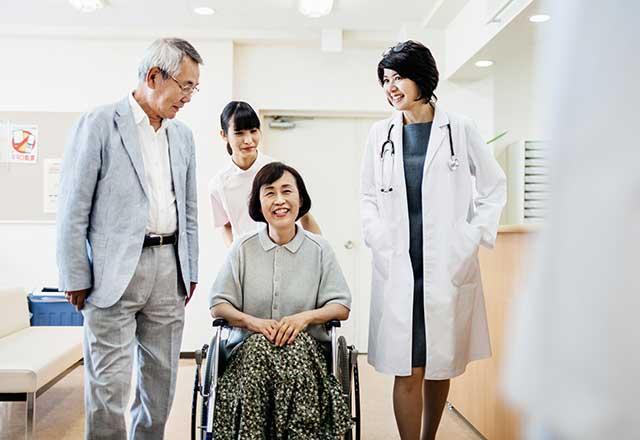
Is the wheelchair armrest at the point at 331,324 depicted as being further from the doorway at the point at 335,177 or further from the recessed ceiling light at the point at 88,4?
A: the recessed ceiling light at the point at 88,4

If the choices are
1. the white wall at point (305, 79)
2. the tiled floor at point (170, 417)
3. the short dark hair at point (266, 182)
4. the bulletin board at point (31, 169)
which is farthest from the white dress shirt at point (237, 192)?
the bulletin board at point (31, 169)

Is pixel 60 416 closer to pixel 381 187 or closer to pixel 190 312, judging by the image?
pixel 190 312

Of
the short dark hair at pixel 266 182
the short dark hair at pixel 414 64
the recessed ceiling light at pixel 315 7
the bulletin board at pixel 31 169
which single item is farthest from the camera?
the bulletin board at pixel 31 169

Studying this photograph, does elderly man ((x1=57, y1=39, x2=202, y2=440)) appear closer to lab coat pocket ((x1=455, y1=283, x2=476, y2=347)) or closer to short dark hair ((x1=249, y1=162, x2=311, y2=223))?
short dark hair ((x1=249, y1=162, x2=311, y2=223))

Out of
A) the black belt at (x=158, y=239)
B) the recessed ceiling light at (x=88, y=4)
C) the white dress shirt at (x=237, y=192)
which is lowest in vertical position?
the black belt at (x=158, y=239)

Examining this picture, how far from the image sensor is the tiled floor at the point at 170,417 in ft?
9.61

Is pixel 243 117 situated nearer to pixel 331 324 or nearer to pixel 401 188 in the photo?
pixel 401 188

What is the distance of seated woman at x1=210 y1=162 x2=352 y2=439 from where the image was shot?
1.89 metres

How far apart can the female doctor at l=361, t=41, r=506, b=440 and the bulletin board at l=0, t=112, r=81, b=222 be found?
3.37 metres

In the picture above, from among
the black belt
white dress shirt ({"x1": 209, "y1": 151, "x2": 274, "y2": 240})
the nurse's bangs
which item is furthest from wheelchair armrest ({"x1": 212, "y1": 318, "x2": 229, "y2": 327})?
the nurse's bangs

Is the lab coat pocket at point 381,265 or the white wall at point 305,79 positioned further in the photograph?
the white wall at point 305,79

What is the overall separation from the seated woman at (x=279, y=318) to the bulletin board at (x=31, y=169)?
10.2 feet

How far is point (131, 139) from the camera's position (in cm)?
194

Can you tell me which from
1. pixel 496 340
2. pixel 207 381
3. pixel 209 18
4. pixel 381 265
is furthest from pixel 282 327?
pixel 209 18
